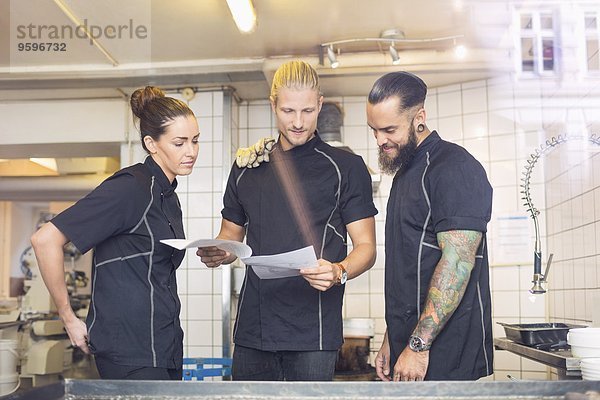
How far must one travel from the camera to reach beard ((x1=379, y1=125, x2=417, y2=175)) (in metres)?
2.20

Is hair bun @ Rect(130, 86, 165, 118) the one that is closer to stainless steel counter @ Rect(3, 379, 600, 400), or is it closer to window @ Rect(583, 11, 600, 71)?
stainless steel counter @ Rect(3, 379, 600, 400)

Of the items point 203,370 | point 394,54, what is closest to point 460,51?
point 394,54

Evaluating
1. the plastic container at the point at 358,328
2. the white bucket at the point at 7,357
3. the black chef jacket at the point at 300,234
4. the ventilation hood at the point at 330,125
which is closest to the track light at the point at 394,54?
the ventilation hood at the point at 330,125

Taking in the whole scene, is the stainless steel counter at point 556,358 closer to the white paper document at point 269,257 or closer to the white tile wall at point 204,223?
the white paper document at point 269,257

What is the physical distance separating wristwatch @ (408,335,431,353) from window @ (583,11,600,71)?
2172 millimetres

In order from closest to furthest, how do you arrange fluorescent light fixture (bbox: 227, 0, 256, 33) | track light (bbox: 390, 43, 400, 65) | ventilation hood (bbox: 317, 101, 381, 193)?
fluorescent light fixture (bbox: 227, 0, 256, 33), track light (bbox: 390, 43, 400, 65), ventilation hood (bbox: 317, 101, 381, 193)

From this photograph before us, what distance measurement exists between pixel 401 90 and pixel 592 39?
1.89m

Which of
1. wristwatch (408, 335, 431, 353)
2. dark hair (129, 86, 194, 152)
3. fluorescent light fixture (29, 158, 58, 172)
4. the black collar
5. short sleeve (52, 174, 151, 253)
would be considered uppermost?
fluorescent light fixture (29, 158, 58, 172)

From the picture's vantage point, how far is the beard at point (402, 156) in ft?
7.20

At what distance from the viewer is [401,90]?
7.14ft

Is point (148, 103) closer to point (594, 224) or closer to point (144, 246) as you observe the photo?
point (144, 246)

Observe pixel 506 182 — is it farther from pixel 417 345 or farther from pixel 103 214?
pixel 103 214

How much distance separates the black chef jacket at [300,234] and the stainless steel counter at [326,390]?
828mm

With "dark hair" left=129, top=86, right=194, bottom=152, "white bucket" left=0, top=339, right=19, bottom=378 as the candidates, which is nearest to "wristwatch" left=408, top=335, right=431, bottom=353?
"dark hair" left=129, top=86, right=194, bottom=152
